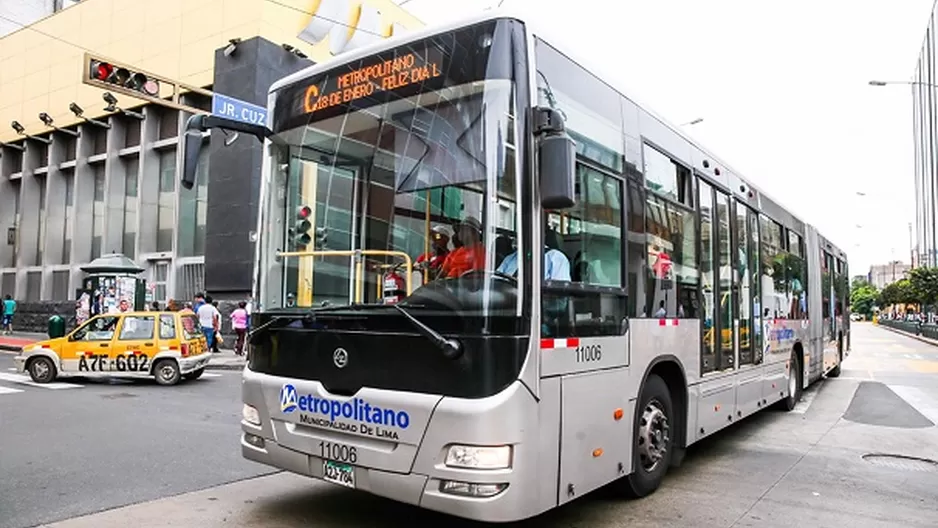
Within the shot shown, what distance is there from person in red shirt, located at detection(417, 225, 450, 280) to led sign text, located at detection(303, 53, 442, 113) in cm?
103

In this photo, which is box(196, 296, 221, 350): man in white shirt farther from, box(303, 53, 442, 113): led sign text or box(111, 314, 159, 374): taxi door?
box(303, 53, 442, 113): led sign text

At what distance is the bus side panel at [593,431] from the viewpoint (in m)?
4.48

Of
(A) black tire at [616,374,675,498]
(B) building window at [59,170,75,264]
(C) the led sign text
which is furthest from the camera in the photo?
(B) building window at [59,170,75,264]

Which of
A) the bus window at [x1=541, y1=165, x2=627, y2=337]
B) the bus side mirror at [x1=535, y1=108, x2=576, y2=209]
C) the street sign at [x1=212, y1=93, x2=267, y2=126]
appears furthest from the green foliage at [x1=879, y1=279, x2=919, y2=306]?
the bus side mirror at [x1=535, y1=108, x2=576, y2=209]

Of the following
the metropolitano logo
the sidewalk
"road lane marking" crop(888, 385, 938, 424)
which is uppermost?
the metropolitano logo

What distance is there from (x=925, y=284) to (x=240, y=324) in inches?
2189

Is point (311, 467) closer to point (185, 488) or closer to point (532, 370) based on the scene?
point (532, 370)

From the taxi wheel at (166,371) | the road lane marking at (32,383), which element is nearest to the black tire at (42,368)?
the road lane marking at (32,383)

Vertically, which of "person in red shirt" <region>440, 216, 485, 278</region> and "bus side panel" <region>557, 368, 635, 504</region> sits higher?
"person in red shirt" <region>440, 216, 485, 278</region>

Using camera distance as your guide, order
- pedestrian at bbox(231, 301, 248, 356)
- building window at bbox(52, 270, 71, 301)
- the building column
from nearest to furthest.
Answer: pedestrian at bbox(231, 301, 248, 356)
the building column
building window at bbox(52, 270, 71, 301)

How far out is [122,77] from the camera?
45.2 ft

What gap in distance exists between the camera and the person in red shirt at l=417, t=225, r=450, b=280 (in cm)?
431

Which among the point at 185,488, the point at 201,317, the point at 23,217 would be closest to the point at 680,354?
the point at 185,488

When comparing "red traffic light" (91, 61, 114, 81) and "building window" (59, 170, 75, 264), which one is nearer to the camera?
"red traffic light" (91, 61, 114, 81)
